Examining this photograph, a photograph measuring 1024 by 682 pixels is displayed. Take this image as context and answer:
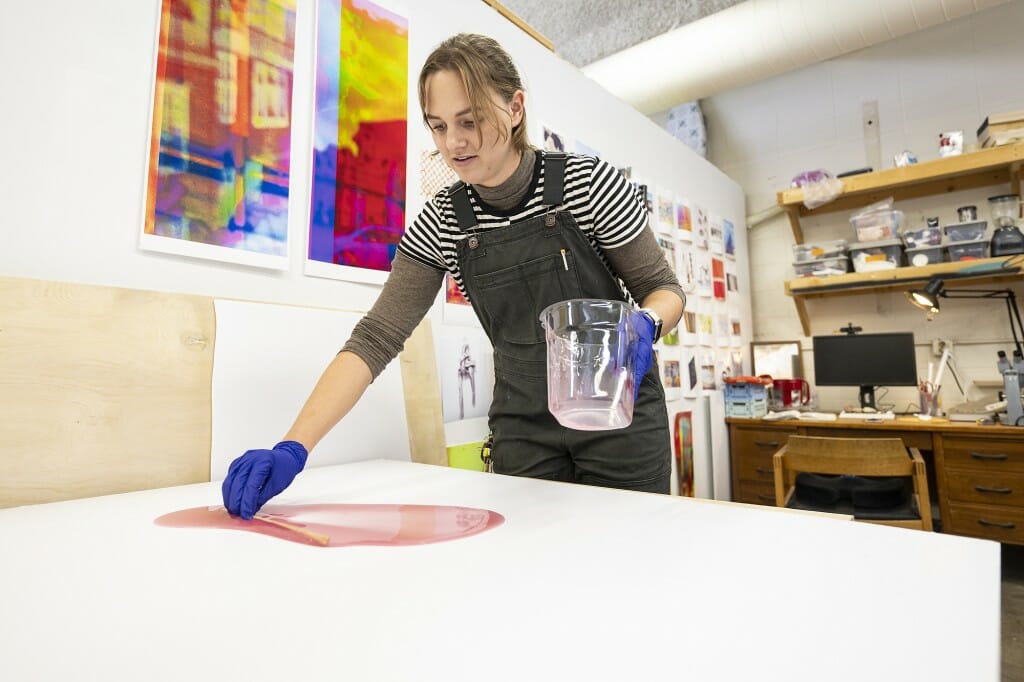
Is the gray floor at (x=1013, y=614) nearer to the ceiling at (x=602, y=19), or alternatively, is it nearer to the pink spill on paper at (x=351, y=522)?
the pink spill on paper at (x=351, y=522)

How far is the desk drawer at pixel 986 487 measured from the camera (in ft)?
8.07

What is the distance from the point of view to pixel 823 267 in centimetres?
337

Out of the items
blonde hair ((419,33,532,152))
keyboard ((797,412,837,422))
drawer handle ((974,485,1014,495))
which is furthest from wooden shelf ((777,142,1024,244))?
blonde hair ((419,33,532,152))

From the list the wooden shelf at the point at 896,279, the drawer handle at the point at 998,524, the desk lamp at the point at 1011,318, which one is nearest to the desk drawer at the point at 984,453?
the desk lamp at the point at 1011,318

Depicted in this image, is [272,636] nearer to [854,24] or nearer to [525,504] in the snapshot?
[525,504]

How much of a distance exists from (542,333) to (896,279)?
288cm

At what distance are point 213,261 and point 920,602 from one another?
133 cm

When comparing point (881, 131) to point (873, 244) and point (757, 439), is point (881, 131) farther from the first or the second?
point (757, 439)

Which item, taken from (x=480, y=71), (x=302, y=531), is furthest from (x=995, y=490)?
(x=302, y=531)

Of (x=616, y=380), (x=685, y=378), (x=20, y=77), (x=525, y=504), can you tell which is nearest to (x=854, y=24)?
(x=685, y=378)

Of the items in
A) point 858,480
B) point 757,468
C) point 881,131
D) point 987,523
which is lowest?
point 987,523

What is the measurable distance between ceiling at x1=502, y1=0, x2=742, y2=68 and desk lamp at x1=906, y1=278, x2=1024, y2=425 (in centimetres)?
183

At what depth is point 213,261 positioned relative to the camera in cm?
123

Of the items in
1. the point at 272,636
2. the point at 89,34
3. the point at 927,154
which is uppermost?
the point at 927,154
